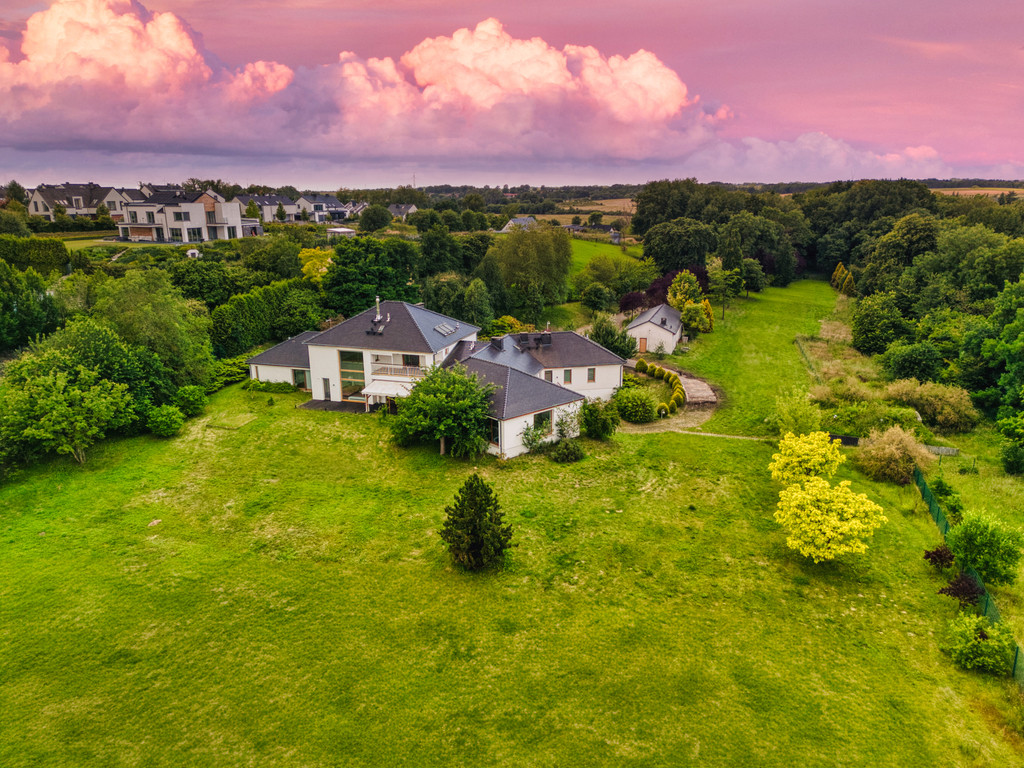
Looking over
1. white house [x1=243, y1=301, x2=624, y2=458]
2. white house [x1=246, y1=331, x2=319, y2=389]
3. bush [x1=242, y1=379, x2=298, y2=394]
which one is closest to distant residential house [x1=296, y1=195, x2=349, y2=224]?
white house [x1=246, y1=331, x2=319, y2=389]

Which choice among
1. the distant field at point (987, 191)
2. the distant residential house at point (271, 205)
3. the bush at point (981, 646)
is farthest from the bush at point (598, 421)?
the distant field at point (987, 191)

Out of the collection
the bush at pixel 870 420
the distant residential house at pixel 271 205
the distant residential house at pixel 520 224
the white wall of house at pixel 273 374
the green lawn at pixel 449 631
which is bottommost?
the green lawn at pixel 449 631

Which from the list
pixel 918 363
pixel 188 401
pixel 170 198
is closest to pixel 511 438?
pixel 188 401

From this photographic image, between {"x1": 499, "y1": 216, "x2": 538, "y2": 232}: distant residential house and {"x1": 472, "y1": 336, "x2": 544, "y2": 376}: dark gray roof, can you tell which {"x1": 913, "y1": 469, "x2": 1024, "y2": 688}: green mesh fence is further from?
{"x1": 499, "y1": 216, "x2": 538, "y2": 232}: distant residential house

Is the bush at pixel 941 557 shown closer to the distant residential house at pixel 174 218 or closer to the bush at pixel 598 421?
the bush at pixel 598 421

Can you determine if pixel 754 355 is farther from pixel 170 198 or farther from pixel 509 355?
pixel 170 198
